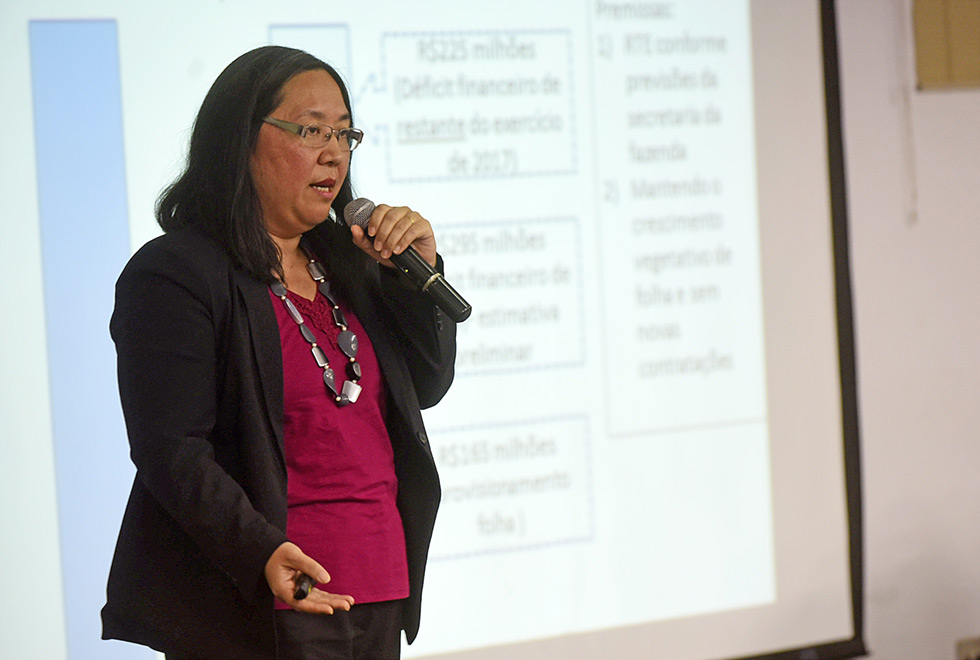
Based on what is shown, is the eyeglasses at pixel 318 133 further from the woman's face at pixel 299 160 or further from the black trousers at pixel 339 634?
the black trousers at pixel 339 634

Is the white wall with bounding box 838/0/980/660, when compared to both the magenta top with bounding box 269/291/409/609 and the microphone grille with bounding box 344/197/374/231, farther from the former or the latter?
the magenta top with bounding box 269/291/409/609

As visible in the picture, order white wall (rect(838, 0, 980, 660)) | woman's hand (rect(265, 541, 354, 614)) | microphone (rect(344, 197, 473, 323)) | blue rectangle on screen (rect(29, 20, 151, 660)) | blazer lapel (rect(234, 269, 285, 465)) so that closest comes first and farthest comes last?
1. woman's hand (rect(265, 541, 354, 614))
2. blazer lapel (rect(234, 269, 285, 465))
3. microphone (rect(344, 197, 473, 323))
4. blue rectangle on screen (rect(29, 20, 151, 660))
5. white wall (rect(838, 0, 980, 660))

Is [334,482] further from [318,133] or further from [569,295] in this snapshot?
[569,295]

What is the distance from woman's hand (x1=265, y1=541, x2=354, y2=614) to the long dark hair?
420 millimetres

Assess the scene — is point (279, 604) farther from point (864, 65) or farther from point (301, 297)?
point (864, 65)

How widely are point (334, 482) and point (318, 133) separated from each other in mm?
520

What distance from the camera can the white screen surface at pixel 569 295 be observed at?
7.19 ft

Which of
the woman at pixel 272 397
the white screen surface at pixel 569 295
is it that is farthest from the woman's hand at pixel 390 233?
the white screen surface at pixel 569 295

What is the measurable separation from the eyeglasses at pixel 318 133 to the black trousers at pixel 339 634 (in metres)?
0.69

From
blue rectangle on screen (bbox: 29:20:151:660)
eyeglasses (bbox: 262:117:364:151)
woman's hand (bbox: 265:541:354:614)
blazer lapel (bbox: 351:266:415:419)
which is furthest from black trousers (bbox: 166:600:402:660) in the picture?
blue rectangle on screen (bbox: 29:20:151:660)

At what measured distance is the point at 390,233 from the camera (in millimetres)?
1438

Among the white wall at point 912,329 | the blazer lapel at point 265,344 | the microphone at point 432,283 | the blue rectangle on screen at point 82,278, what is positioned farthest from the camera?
the white wall at point 912,329

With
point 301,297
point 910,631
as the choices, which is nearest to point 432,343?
point 301,297

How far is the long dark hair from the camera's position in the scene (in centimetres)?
140
